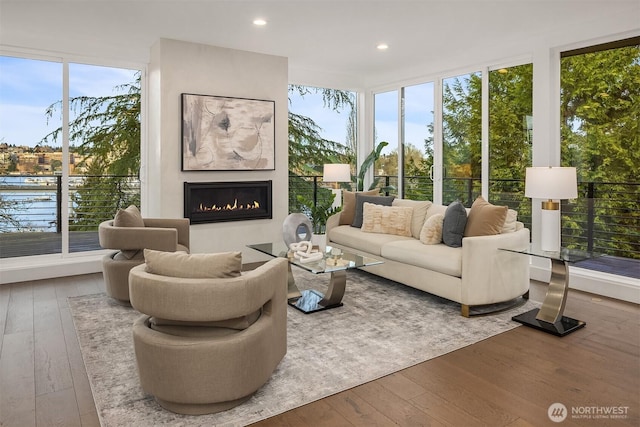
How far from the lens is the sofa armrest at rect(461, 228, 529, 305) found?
3660 mm

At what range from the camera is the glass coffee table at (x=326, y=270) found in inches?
143

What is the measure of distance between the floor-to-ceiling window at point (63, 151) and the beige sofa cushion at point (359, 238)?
2.56m

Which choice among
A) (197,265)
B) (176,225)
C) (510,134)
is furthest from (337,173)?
(197,265)

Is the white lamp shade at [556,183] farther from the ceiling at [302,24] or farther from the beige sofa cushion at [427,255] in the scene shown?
the ceiling at [302,24]

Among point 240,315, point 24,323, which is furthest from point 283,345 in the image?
point 24,323

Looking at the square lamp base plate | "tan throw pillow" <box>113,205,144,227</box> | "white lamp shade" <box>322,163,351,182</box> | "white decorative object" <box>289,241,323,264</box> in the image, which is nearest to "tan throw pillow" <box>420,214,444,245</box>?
the square lamp base plate

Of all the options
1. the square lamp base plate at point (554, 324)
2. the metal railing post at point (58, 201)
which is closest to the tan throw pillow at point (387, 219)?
the square lamp base plate at point (554, 324)

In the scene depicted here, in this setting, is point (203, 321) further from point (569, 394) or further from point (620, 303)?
point (620, 303)

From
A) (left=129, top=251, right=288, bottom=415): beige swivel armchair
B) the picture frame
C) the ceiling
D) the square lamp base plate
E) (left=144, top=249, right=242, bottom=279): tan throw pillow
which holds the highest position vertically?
the ceiling

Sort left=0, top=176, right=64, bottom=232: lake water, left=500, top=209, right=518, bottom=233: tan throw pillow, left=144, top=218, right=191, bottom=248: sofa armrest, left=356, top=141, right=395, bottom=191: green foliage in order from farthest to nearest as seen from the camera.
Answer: left=356, top=141, right=395, bottom=191: green foliage → left=0, top=176, right=64, bottom=232: lake water → left=144, top=218, right=191, bottom=248: sofa armrest → left=500, top=209, right=518, bottom=233: tan throw pillow

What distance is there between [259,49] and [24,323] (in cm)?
381

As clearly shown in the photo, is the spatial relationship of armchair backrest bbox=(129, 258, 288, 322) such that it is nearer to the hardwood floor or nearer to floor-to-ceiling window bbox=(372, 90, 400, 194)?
the hardwood floor

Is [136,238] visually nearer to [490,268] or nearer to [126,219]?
[126,219]

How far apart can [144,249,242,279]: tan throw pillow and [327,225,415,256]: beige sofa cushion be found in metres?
2.61
